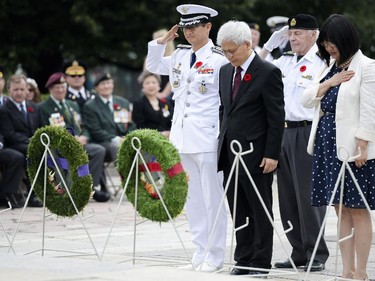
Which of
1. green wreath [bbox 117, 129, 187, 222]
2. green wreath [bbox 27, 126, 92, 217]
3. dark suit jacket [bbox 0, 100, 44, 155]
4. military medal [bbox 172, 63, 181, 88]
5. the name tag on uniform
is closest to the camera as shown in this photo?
green wreath [bbox 117, 129, 187, 222]

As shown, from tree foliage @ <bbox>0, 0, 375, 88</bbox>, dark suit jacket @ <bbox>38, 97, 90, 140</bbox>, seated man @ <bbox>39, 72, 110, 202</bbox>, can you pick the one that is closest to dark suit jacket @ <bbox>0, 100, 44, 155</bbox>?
dark suit jacket @ <bbox>38, 97, 90, 140</bbox>

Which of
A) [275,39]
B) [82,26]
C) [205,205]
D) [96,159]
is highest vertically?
[275,39]

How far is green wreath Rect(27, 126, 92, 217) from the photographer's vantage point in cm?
876

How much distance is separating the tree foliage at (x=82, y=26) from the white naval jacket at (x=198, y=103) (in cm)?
1759

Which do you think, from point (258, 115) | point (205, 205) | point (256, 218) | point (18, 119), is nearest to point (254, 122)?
point (258, 115)

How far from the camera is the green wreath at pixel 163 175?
7891 mm

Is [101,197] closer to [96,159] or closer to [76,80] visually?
[96,159]

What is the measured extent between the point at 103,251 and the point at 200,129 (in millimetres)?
1294

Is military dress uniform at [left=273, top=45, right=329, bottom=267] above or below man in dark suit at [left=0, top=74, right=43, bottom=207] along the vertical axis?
above

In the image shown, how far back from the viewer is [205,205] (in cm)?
874

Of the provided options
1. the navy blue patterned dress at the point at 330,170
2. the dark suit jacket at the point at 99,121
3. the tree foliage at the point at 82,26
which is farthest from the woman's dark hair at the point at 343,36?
the tree foliage at the point at 82,26

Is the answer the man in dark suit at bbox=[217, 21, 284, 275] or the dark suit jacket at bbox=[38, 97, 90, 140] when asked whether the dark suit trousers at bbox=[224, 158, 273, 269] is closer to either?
the man in dark suit at bbox=[217, 21, 284, 275]

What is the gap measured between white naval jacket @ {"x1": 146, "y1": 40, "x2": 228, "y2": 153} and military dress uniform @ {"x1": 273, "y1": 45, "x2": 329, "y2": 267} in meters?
0.76

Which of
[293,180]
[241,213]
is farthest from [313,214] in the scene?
[241,213]
